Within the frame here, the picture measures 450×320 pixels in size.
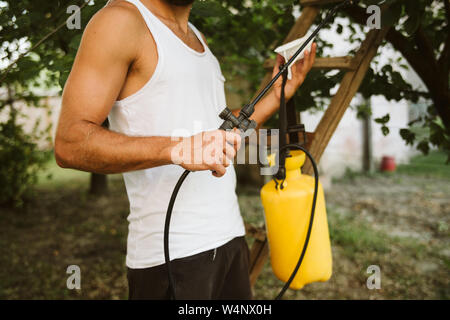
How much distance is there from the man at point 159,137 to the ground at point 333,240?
2.01m

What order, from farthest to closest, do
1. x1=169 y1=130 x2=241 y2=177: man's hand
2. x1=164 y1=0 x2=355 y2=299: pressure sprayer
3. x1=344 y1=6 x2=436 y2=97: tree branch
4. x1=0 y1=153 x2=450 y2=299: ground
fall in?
1. x1=0 y1=153 x2=450 y2=299: ground
2. x1=344 y1=6 x2=436 y2=97: tree branch
3. x1=164 y1=0 x2=355 y2=299: pressure sprayer
4. x1=169 y1=130 x2=241 y2=177: man's hand

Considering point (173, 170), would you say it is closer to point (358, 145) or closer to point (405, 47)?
point (405, 47)

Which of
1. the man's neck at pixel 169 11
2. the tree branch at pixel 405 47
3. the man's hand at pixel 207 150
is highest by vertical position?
the tree branch at pixel 405 47

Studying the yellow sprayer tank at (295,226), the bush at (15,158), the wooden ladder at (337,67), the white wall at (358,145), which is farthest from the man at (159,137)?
the white wall at (358,145)

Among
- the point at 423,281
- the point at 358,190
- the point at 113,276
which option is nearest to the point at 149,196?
the point at 113,276

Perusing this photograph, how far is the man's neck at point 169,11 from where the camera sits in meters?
1.27

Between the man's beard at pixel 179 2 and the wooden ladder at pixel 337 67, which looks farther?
the wooden ladder at pixel 337 67

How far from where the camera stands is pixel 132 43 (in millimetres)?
1081

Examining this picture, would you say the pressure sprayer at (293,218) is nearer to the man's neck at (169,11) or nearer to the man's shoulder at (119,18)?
the man's neck at (169,11)

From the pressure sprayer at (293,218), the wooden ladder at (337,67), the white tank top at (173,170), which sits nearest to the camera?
the white tank top at (173,170)

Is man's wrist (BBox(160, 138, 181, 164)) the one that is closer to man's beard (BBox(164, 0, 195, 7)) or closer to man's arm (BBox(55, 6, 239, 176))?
man's arm (BBox(55, 6, 239, 176))

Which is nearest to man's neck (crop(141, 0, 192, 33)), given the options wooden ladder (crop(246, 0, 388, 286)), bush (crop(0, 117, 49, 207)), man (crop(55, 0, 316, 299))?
man (crop(55, 0, 316, 299))

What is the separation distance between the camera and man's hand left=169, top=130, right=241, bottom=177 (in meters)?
0.96
